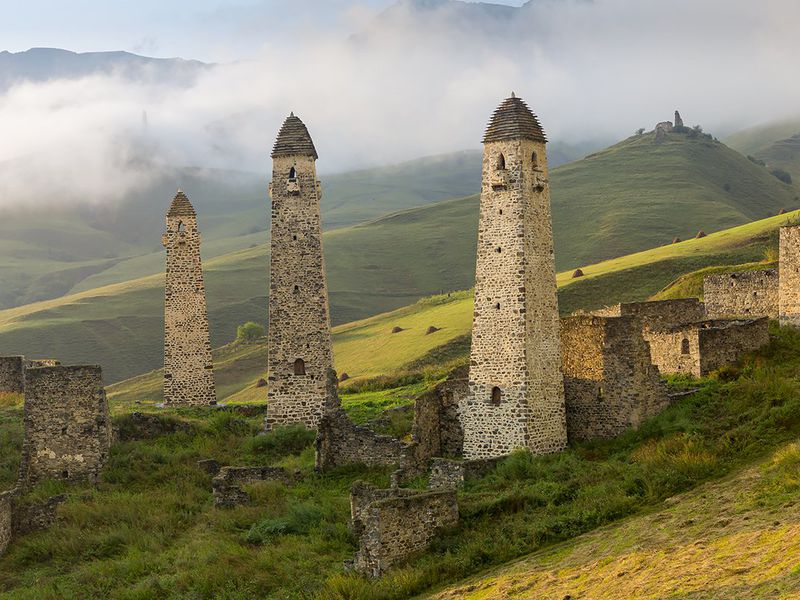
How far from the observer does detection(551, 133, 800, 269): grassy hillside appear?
136 m

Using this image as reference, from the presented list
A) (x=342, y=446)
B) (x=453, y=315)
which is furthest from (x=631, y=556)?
(x=453, y=315)

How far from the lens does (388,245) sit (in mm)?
170625

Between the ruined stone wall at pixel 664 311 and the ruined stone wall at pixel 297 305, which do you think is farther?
the ruined stone wall at pixel 664 311

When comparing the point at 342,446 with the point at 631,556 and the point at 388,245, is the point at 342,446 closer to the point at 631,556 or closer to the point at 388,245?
the point at 631,556

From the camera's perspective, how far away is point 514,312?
3155cm

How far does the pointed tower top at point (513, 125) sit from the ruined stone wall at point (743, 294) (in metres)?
11.0

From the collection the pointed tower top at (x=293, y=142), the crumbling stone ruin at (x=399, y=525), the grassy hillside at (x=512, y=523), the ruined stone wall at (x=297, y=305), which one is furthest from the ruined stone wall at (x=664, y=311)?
the crumbling stone ruin at (x=399, y=525)

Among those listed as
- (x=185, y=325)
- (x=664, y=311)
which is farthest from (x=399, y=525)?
(x=185, y=325)

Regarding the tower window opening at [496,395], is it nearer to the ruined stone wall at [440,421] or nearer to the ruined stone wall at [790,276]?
the ruined stone wall at [440,421]

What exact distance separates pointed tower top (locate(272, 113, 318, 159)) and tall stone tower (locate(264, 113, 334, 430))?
0.11ft

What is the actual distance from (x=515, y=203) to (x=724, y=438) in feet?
27.2

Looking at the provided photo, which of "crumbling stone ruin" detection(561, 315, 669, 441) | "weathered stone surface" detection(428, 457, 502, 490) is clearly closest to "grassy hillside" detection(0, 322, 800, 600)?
"weathered stone surface" detection(428, 457, 502, 490)

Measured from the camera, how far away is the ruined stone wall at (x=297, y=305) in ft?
124

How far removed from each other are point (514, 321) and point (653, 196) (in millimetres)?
128728
